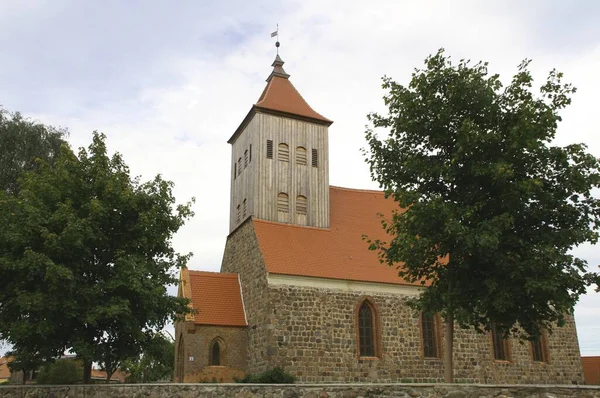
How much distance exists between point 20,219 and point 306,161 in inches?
557

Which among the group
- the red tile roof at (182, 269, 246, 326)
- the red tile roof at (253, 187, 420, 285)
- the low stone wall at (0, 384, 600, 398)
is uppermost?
the red tile roof at (253, 187, 420, 285)

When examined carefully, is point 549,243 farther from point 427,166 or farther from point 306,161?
point 306,161

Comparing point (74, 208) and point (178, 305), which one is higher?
point (74, 208)

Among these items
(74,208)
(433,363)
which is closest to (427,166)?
(74,208)

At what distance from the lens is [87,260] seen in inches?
622

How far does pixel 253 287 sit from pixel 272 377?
→ 14.3ft

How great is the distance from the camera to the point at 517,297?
11773 millimetres

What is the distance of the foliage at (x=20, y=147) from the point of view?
23359 millimetres

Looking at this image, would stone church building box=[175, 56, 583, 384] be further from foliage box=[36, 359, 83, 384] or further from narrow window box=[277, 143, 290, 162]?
foliage box=[36, 359, 83, 384]

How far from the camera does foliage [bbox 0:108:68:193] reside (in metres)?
23.4

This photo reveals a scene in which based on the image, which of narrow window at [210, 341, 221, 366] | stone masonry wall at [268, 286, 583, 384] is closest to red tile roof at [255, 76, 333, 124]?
stone masonry wall at [268, 286, 583, 384]

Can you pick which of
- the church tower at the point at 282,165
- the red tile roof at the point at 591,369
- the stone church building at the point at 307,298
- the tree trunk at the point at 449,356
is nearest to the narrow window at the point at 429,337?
the stone church building at the point at 307,298

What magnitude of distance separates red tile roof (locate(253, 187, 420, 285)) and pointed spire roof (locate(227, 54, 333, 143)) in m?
3.93

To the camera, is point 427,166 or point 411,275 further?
point 411,275
